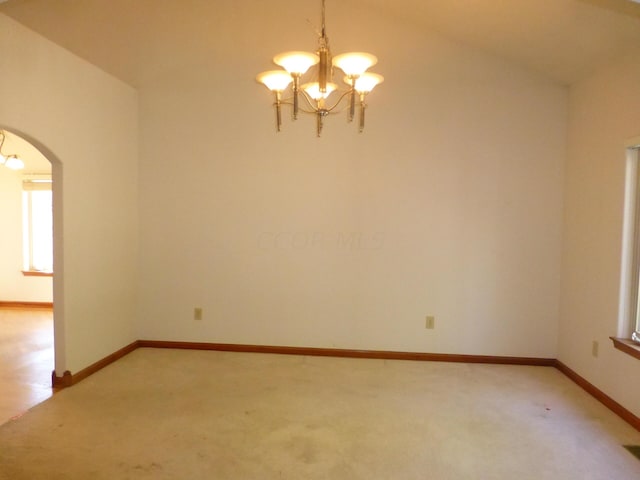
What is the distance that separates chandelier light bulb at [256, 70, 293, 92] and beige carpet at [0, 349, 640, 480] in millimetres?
2013

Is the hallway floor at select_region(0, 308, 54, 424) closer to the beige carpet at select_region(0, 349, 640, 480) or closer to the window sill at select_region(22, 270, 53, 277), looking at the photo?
the beige carpet at select_region(0, 349, 640, 480)

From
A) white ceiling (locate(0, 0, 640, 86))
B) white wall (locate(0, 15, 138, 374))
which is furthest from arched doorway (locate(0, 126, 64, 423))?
white ceiling (locate(0, 0, 640, 86))

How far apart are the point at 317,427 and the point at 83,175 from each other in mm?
2618

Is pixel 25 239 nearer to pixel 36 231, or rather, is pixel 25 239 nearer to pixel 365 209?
pixel 36 231

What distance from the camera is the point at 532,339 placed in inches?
155

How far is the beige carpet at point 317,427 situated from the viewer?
2299 millimetres

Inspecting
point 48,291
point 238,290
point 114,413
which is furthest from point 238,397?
point 48,291

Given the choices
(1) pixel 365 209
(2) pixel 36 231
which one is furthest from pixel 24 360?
(1) pixel 365 209

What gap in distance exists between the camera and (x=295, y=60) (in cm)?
198

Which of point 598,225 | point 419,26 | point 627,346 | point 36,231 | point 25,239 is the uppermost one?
point 419,26

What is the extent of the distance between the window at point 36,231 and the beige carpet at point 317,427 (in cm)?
319

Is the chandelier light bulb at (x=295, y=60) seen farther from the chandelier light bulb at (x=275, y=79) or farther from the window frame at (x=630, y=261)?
the window frame at (x=630, y=261)

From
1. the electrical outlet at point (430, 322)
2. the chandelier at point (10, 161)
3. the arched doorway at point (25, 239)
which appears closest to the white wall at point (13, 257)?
the arched doorway at point (25, 239)

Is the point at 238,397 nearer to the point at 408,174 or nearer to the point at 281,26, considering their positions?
the point at 408,174
